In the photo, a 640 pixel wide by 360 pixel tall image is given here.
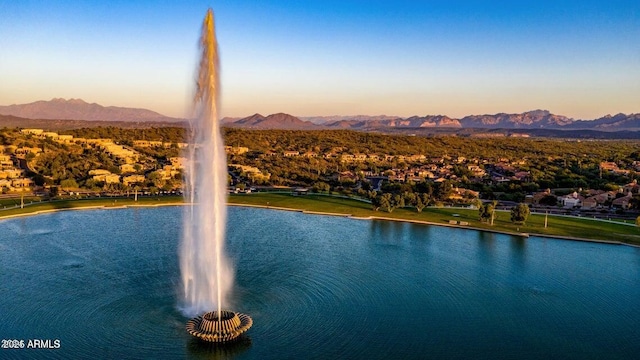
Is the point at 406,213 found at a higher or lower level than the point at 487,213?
lower

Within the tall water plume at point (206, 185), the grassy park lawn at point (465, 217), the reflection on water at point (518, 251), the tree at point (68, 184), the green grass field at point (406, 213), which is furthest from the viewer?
the tree at point (68, 184)

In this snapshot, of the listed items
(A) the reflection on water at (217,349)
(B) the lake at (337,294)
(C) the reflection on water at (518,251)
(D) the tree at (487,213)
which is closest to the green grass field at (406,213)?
(D) the tree at (487,213)

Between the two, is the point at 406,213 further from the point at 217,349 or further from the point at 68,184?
the point at 68,184

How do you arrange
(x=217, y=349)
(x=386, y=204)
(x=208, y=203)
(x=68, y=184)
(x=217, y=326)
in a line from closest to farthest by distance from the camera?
(x=217, y=349), (x=217, y=326), (x=208, y=203), (x=386, y=204), (x=68, y=184)

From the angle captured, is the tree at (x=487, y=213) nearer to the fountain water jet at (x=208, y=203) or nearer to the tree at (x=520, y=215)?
the tree at (x=520, y=215)

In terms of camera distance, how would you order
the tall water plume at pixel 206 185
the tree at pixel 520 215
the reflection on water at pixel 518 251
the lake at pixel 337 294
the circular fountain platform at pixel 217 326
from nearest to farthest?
1. the circular fountain platform at pixel 217 326
2. the tall water plume at pixel 206 185
3. the lake at pixel 337 294
4. the reflection on water at pixel 518 251
5. the tree at pixel 520 215

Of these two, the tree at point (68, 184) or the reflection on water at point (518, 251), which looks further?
the tree at point (68, 184)

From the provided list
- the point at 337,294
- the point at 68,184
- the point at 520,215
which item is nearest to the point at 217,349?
the point at 337,294
